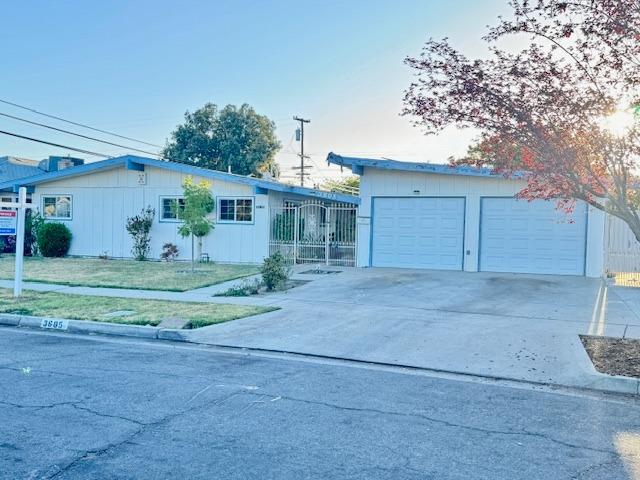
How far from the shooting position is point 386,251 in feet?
63.9

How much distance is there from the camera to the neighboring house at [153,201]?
21375mm

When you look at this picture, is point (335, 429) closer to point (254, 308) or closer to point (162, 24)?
point (254, 308)

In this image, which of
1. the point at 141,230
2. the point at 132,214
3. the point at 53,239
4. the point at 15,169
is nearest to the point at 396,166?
the point at 141,230

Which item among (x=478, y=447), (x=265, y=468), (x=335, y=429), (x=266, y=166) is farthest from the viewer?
(x=266, y=166)

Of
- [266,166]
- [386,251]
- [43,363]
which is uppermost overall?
[266,166]

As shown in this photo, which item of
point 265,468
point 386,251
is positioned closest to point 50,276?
point 386,251

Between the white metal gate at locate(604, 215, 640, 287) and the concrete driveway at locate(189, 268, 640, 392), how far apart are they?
5.91ft

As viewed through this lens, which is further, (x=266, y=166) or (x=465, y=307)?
(x=266, y=166)

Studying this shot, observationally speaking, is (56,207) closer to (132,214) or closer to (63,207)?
(63,207)

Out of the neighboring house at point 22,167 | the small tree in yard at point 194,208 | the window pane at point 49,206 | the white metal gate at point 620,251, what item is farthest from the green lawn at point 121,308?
the neighboring house at point 22,167

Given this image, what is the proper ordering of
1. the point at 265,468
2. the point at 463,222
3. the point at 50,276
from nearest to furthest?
the point at 265,468 → the point at 50,276 → the point at 463,222

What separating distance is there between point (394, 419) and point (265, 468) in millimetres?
1591

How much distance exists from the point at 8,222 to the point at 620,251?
633 inches

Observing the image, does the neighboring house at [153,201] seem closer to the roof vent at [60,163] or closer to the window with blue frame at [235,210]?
the window with blue frame at [235,210]
